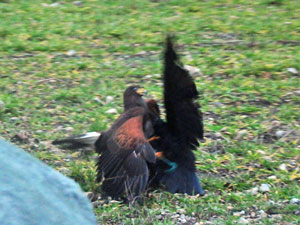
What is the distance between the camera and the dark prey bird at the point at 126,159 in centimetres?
445

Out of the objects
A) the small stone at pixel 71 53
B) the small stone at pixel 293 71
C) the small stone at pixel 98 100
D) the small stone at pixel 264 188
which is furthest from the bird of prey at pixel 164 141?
the small stone at pixel 71 53

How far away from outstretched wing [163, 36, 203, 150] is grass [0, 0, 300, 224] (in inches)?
17.8

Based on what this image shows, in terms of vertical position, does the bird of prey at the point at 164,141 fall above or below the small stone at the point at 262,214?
above

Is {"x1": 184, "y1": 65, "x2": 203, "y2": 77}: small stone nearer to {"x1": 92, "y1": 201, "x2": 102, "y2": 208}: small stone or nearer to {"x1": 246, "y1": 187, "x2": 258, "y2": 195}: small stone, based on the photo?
{"x1": 246, "y1": 187, "x2": 258, "y2": 195}: small stone

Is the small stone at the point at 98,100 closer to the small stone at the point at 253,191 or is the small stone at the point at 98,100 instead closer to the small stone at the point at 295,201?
the small stone at the point at 253,191

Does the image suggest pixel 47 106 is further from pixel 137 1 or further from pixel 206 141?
pixel 137 1

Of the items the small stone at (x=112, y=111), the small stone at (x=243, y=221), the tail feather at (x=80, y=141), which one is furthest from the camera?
the small stone at (x=112, y=111)

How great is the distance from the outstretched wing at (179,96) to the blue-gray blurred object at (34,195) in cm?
220

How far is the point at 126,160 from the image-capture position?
450 cm

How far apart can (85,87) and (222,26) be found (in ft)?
6.80

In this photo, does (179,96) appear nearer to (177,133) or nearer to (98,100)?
(177,133)

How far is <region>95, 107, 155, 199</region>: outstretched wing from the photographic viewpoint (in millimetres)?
Result: 4449

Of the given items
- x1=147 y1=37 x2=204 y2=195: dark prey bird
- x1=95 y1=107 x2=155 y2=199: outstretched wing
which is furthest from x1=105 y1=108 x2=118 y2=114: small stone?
x1=95 y1=107 x2=155 y2=199: outstretched wing

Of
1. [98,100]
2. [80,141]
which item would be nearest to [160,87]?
[98,100]
